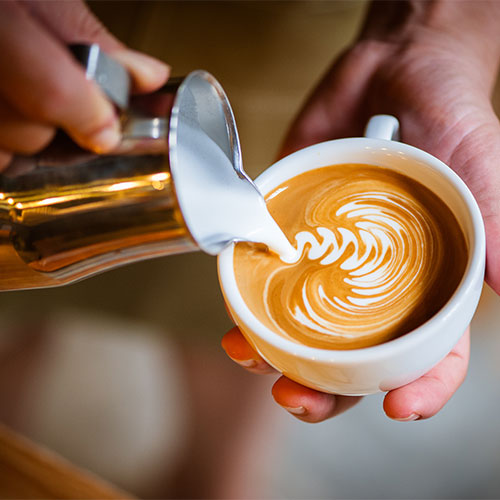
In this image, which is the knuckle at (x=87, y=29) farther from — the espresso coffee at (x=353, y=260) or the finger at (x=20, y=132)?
the espresso coffee at (x=353, y=260)

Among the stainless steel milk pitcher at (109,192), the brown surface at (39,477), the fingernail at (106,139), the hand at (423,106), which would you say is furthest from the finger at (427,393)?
the brown surface at (39,477)

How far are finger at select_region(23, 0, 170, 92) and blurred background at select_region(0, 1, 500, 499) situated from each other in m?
0.86

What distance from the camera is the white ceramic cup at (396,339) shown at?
61 cm

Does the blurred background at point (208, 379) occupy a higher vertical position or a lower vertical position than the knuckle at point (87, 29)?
lower

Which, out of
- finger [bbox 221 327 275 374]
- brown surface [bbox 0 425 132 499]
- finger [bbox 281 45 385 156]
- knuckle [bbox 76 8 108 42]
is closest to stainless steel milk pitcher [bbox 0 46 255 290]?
knuckle [bbox 76 8 108 42]

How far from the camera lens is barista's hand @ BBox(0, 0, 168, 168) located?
454 millimetres

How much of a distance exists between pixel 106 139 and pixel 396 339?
1.18 feet

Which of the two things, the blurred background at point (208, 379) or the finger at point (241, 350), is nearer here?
the finger at point (241, 350)

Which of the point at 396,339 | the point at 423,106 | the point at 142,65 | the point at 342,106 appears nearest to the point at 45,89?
the point at 142,65

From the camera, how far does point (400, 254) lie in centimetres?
74

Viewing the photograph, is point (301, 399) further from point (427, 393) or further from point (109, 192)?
point (109, 192)

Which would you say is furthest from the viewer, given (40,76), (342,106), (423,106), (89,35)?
(342,106)

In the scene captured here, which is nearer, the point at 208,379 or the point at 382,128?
the point at 382,128

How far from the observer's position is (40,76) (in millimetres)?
457
